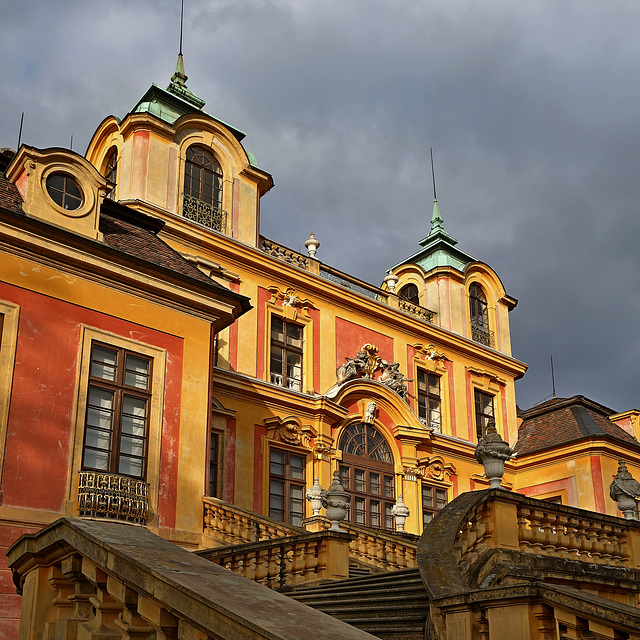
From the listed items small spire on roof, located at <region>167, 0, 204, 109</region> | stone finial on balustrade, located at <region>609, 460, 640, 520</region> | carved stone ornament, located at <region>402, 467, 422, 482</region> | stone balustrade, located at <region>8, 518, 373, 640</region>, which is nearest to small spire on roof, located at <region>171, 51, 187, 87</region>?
small spire on roof, located at <region>167, 0, 204, 109</region>

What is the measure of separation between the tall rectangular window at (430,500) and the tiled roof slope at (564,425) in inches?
180

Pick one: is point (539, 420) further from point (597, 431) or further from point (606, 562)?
point (606, 562)

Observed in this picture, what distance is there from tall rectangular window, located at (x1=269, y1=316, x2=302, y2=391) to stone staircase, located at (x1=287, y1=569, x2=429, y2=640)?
1006 cm

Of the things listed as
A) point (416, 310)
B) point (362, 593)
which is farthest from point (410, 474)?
point (362, 593)

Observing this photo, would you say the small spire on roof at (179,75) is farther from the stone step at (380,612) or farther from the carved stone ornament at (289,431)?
the stone step at (380,612)

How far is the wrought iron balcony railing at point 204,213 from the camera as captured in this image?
20.5m

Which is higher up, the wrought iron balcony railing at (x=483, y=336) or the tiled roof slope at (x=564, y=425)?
the wrought iron balcony railing at (x=483, y=336)

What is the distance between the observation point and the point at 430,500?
2328 centimetres

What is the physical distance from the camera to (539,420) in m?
28.3

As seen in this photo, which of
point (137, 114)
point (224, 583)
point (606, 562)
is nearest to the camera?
point (224, 583)

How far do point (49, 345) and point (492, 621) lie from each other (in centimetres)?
835

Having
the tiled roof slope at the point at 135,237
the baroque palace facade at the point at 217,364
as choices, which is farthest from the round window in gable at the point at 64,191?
the tiled roof slope at the point at 135,237

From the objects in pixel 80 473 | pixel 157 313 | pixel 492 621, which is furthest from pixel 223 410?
pixel 492 621

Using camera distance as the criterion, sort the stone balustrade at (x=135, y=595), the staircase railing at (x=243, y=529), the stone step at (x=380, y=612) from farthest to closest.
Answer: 1. the staircase railing at (x=243, y=529)
2. the stone step at (x=380, y=612)
3. the stone balustrade at (x=135, y=595)
